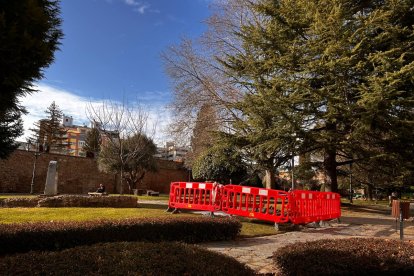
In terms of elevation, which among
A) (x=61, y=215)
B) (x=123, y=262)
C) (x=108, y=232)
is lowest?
(x=61, y=215)

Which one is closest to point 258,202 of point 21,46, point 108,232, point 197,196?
point 197,196

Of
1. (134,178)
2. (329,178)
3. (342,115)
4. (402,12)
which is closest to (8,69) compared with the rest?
(342,115)

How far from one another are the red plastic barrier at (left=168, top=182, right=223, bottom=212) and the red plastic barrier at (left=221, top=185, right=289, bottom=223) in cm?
26

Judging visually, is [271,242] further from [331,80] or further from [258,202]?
[331,80]

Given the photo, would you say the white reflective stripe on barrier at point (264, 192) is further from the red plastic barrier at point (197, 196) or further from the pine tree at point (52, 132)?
the pine tree at point (52, 132)

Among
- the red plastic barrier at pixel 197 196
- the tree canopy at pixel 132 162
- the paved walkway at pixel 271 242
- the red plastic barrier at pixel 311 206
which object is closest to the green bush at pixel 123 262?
the paved walkway at pixel 271 242

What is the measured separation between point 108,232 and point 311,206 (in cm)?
697

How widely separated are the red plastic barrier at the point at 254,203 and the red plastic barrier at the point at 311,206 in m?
0.26

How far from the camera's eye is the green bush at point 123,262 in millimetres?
3211

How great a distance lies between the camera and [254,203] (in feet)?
35.8

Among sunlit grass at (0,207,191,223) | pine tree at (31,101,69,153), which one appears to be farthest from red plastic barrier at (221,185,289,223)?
pine tree at (31,101,69,153)

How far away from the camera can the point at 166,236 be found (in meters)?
7.42

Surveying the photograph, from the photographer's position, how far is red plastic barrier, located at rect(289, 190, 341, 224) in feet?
34.7

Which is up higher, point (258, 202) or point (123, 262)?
point (258, 202)
